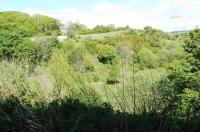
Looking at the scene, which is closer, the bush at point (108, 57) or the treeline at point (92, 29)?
the bush at point (108, 57)

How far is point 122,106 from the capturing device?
3.71m

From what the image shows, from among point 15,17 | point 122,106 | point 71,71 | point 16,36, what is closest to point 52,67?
point 71,71

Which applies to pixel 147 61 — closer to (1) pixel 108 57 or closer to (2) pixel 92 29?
(1) pixel 108 57

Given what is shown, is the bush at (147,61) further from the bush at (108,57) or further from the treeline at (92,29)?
the treeline at (92,29)

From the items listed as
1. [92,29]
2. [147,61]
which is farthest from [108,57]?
[92,29]

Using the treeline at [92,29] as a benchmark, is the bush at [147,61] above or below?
above

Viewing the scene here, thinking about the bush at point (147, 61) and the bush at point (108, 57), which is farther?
the bush at point (108, 57)

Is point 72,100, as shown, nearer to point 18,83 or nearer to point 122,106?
point 122,106

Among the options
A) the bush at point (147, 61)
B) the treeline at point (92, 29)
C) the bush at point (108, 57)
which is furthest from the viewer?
the treeline at point (92, 29)

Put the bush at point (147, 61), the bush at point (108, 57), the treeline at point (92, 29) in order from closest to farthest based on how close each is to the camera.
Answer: the bush at point (147, 61)
the bush at point (108, 57)
the treeline at point (92, 29)

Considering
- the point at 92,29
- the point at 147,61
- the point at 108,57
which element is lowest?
the point at 108,57

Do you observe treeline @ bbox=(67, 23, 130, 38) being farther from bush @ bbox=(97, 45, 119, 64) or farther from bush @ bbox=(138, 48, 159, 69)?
bush @ bbox=(138, 48, 159, 69)

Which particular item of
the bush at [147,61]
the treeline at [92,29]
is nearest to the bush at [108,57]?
the bush at [147,61]

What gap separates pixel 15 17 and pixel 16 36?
117ft
